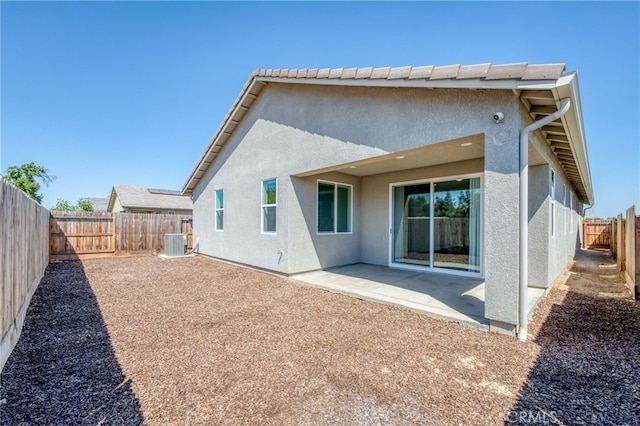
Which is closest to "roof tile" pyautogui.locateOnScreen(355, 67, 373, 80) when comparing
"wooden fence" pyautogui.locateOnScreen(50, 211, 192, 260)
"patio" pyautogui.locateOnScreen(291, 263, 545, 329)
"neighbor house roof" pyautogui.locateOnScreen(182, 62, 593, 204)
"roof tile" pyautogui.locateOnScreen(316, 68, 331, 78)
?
"neighbor house roof" pyautogui.locateOnScreen(182, 62, 593, 204)

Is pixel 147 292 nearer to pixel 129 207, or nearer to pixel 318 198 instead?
pixel 318 198

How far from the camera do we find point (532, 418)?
7.99ft

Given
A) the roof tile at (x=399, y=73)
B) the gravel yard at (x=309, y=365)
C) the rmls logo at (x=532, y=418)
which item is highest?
the roof tile at (x=399, y=73)

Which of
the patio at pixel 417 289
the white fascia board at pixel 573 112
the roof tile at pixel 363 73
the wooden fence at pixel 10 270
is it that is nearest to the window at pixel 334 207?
the patio at pixel 417 289

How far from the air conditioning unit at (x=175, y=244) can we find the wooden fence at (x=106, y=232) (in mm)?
1648

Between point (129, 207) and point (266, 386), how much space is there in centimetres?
2580

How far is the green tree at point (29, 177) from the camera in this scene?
29188 mm

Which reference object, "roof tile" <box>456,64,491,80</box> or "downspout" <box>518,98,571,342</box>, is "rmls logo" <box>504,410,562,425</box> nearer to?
"downspout" <box>518,98,571,342</box>

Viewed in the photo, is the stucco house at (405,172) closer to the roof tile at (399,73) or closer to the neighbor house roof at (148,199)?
the roof tile at (399,73)

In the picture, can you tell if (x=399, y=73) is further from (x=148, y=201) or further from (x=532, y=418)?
(x=148, y=201)

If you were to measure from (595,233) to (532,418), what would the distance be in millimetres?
24343

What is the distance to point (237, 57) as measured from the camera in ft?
34.5

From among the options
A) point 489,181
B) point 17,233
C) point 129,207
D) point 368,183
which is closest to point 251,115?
point 368,183

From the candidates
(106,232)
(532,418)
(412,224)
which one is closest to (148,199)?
(106,232)
